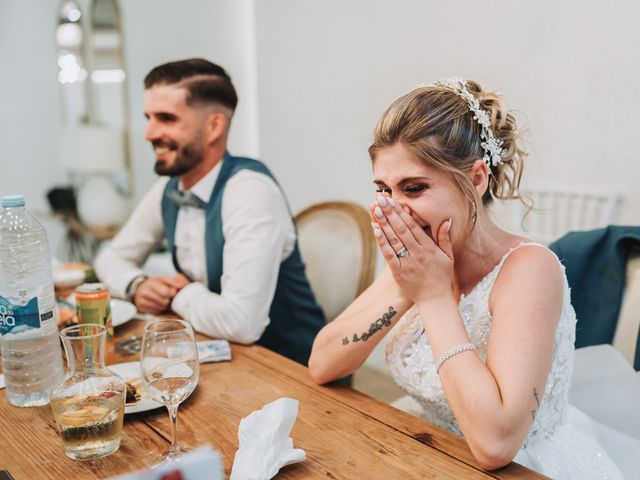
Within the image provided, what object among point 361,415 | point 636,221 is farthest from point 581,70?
point 361,415

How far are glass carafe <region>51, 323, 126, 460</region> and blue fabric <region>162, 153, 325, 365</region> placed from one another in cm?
85

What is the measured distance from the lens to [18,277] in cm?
110

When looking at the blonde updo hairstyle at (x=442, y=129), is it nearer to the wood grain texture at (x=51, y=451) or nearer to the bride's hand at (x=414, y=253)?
the bride's hand at (x=414, y=253)

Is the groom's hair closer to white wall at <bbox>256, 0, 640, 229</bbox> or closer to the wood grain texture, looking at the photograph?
the wood grain texture

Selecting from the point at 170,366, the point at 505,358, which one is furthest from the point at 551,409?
the point at 170,366

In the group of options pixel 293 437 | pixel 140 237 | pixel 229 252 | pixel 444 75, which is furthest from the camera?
pixel 444 75

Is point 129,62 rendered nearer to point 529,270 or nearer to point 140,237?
point 140,237

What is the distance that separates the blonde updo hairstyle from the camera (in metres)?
1.10

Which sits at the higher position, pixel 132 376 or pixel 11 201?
pixel 11 201

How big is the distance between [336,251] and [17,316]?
1011 mm

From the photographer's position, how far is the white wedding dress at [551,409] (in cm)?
116

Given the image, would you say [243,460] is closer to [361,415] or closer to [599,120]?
[361,415]

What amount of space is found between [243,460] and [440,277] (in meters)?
0.49

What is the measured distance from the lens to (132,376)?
1184mm
